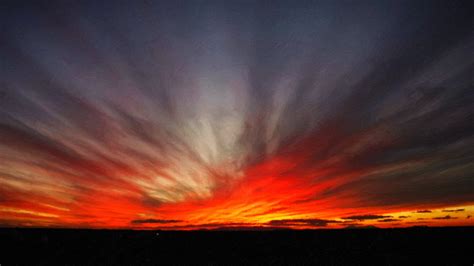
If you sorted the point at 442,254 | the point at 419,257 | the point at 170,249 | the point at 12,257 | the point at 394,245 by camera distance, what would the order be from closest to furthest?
the point at 12,257 → the point at 419,257 → the point at 442,254 → the point at 170,249 → the point at 394,245

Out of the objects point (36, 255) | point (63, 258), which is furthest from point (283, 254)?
point (36, 255)

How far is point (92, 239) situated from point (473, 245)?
43261 millimetres

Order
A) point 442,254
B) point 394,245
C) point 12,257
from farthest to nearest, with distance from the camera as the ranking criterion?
point 394,245 → point 442,254 → point 12,257

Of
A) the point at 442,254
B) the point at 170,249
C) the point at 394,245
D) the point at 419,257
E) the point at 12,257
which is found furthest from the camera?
the point at 394,245

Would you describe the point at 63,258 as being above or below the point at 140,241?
below

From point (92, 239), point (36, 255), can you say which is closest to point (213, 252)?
point (92, 239)

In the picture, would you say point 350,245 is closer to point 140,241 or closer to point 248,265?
point 248,265

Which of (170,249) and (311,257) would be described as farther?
(170,249)

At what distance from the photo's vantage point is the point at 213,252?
3497 cm

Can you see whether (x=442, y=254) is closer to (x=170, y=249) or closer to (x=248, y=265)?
(x=248, y=265)

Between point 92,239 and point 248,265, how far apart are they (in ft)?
59.9

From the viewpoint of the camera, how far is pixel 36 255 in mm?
29516

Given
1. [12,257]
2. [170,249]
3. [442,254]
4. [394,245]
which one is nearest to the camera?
[12,257]

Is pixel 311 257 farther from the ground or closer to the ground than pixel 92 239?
closer to the ground
